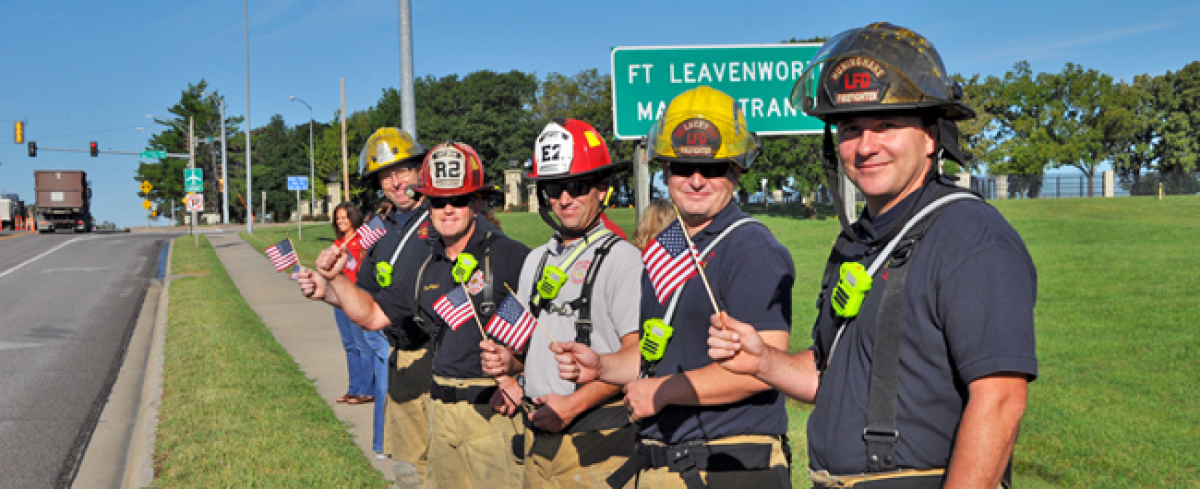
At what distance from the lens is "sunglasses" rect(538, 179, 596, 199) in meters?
3.87

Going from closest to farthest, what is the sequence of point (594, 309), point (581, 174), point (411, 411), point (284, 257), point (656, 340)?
point (656, 340)
point (594, 309)
point (581, 174)
point (284, 257)
point (411, 411)

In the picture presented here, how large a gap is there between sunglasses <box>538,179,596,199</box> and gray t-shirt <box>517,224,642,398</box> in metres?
0.18

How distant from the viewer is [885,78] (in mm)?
2246

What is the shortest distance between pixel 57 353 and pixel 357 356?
6857mm

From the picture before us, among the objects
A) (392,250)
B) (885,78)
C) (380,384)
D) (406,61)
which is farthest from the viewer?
(406,61)

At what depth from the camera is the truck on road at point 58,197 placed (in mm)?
55219

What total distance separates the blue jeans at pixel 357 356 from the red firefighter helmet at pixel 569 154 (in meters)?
4.76

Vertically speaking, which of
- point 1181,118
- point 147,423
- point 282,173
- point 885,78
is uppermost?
point 1181,118

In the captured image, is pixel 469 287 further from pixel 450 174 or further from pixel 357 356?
pixel 357 356

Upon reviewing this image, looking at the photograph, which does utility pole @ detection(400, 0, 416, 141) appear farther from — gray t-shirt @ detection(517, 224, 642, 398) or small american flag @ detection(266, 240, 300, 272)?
gray t-shirt @ detection(517, 224, 642, 398)

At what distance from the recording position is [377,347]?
Result: 7.37 metres

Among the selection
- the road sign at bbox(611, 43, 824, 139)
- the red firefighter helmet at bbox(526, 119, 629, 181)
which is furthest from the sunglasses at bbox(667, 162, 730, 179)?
the road sign at bbox(611, 43, 824, 139)

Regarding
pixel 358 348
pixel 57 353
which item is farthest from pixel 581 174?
pixel 57 353

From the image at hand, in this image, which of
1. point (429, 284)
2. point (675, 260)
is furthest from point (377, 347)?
point (675, 260)
